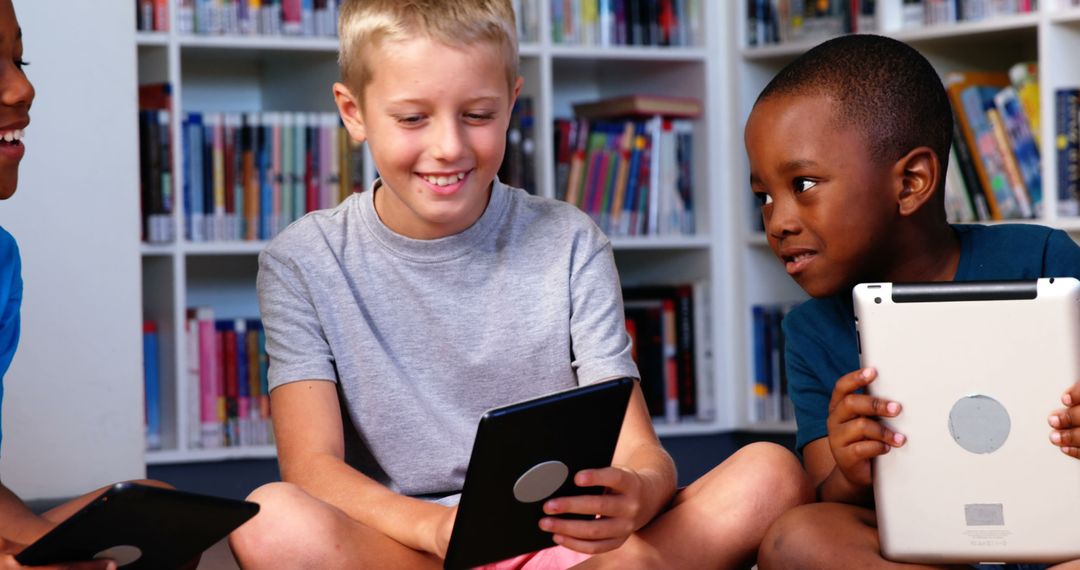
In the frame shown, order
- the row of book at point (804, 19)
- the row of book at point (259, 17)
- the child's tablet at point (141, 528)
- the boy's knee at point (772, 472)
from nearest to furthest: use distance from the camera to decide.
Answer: the child's tablet at point (141, 528), the boy's knee at point (772, 472), the row of book at point (259, 17), the row of book at point (804, 19)

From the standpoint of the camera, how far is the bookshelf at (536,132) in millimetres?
2826

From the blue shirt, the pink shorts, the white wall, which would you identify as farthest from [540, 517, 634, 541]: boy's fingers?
the white wall

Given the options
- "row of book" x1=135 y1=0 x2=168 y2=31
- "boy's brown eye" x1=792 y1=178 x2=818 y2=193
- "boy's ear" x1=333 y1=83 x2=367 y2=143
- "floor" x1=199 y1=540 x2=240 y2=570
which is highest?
"row of book" x1=135 y1=0 x2=168 y2=31

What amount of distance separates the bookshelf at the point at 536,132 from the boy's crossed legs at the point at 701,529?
1.59 meters

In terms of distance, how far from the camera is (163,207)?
8.99ft

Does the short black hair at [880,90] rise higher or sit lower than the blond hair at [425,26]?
lower

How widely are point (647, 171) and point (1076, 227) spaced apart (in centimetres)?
97

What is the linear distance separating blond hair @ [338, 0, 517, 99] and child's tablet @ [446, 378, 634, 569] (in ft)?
→ 1.43

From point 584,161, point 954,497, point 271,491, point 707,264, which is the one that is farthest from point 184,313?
point 954,497

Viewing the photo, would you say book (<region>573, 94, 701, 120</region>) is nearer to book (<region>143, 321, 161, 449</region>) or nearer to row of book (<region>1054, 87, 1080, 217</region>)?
row of book (<region>1054, 87, 1080, 217</region>)

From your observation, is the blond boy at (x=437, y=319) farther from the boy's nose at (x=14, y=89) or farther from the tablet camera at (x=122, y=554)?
the boy's nose at (x=14, y=89)

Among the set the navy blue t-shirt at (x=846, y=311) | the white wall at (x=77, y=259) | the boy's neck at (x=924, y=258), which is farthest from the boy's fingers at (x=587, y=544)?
the white wall at (x=77, y=259)

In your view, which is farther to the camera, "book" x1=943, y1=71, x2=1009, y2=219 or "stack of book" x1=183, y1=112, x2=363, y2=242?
"stack of book" x1=183, y1=112, x2=363, y2=242

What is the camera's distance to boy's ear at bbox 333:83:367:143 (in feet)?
4.90
